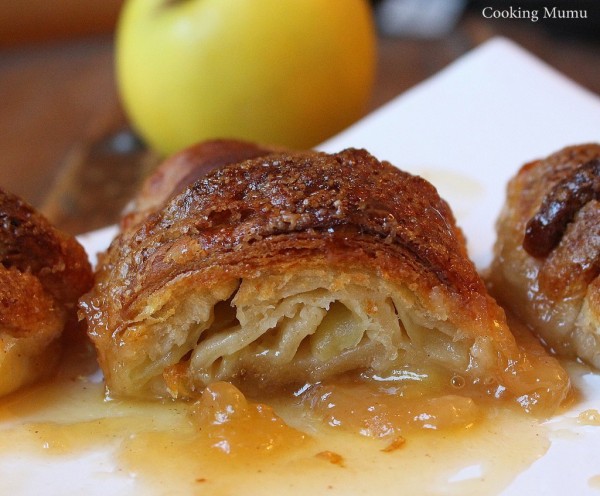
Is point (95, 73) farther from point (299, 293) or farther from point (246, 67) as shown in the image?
point (299, 293)

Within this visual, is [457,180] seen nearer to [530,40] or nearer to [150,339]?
[150,339]

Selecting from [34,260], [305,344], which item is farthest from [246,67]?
[305,344]

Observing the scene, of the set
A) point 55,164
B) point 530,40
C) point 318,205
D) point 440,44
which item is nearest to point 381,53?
point 440,44

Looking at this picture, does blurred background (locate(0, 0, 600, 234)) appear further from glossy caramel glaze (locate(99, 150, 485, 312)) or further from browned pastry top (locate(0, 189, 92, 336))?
glossy caramel glaze (locate(99, 150, 485, 312))

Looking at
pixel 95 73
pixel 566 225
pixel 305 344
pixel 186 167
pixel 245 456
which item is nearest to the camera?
pixel 245 456

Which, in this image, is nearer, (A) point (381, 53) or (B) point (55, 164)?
(B) point (55, 164)

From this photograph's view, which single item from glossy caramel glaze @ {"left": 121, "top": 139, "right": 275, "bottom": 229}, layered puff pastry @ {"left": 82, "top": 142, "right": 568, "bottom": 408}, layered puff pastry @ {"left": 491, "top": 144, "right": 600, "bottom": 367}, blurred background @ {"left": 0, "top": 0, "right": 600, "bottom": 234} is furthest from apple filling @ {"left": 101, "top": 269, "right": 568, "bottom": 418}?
blurred background @ {"left": 0, "top": 0, "right": 600, "bottom": 234}

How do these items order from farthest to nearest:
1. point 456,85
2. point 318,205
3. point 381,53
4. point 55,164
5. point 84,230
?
point 381,53 → point 55,164 → point 456,85 → point 84,230 → point 318,205
